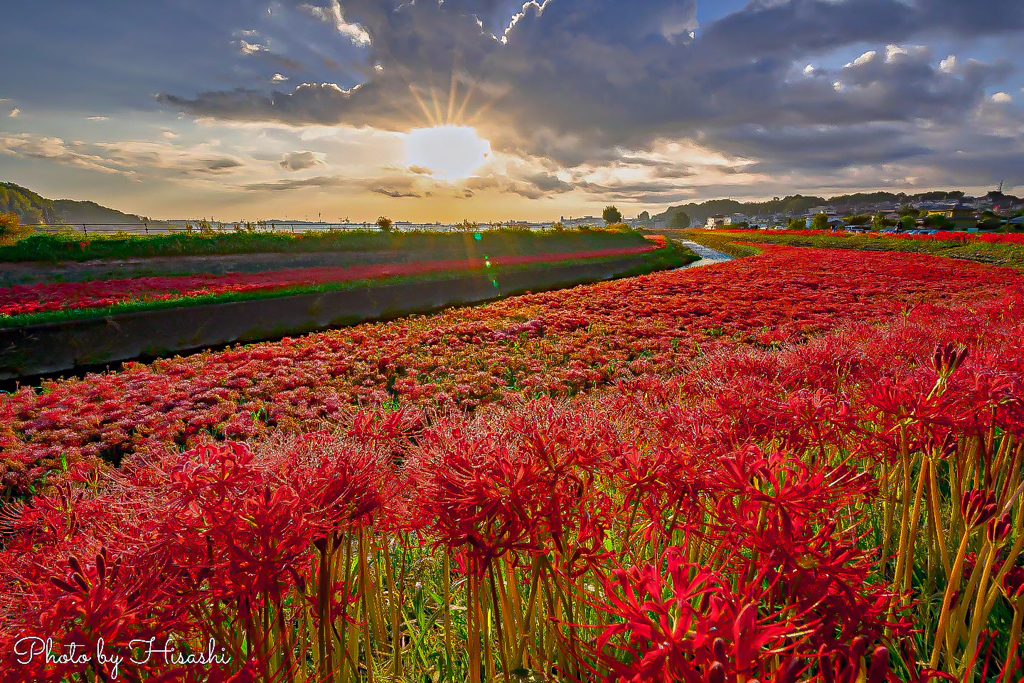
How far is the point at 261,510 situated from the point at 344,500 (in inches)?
11.8

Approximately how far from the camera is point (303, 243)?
112ft

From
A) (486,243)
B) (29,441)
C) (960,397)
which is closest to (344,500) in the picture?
(960,397)

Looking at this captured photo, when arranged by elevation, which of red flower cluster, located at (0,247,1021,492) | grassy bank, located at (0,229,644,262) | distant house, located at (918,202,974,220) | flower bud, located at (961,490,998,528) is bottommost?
red flower cluster, located at (0,247,1021,492)

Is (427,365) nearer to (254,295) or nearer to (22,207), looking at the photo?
(254,295)

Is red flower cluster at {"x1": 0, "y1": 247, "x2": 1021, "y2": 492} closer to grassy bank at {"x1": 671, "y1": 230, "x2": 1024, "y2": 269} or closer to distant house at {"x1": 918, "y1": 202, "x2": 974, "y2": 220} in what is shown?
grassy bank at {"x1": 671, "y1": 230, "x2": 1024, "y2": 269}

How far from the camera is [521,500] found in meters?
1.39

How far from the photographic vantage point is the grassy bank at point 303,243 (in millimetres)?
25406

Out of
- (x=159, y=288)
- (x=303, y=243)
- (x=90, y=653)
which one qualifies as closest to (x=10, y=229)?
(x=303, y=243)

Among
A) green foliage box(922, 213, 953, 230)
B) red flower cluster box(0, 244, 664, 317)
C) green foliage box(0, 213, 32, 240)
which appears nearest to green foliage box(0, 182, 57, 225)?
green foliage box(0, 213, 32, 240)

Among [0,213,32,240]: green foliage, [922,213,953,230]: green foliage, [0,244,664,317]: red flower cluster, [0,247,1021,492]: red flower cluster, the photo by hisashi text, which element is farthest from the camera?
[922,213,953,230]: green foliage

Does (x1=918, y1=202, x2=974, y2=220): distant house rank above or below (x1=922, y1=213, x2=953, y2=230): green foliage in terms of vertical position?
above

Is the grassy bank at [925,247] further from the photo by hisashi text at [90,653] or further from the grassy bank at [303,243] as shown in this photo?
the photo by hisashi text at [90,653]

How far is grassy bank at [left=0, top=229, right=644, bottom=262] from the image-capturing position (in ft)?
83.4

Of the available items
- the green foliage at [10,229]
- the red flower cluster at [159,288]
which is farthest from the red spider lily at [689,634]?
the green foliage at [10,229]
